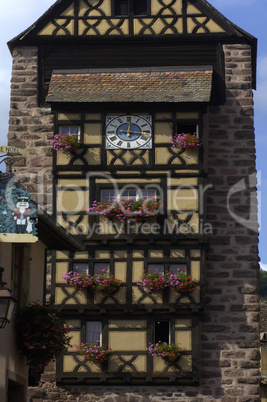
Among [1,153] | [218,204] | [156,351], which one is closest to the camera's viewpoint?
[1,153]

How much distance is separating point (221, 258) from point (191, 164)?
241 cm

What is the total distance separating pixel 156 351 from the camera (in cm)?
2491

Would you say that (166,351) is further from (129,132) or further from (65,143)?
(65,143)

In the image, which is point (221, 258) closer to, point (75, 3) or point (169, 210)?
point (169, 210)

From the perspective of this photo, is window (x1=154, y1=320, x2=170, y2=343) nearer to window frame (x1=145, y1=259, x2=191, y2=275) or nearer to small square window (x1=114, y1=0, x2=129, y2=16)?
window frame (x1=145, y1=259, x2=191, y2=275)

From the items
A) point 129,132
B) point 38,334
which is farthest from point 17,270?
point 129,132

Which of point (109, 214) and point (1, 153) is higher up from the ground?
point (109, 214)

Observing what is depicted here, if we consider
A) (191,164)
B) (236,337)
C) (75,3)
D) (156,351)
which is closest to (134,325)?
(156,351)

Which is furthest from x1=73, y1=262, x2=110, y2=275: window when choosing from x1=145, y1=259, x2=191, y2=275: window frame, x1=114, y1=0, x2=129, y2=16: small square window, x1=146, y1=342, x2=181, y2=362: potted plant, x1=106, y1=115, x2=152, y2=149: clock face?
x1=114, y1=0, x2=129, y2=16: small square window

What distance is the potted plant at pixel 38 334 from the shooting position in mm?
16312

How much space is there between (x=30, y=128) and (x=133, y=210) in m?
3.93

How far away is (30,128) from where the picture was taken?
27609 mm

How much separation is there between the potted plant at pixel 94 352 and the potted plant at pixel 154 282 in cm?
172

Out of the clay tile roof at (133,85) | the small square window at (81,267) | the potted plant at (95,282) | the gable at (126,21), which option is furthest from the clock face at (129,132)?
the potted plant at (95,282)
